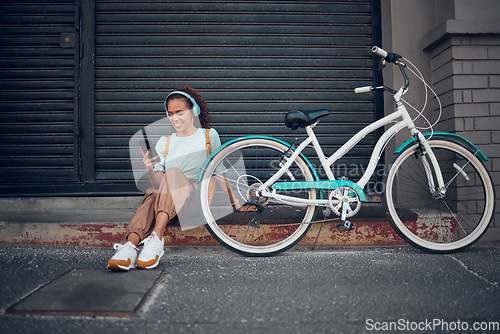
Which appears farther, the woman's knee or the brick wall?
the brick wall

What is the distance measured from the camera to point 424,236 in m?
3.41

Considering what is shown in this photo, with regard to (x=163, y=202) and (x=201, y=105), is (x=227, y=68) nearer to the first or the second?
(x=201, y=105)

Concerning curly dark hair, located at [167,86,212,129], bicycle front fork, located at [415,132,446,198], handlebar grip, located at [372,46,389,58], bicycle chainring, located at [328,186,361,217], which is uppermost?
handlebar grip, located at [372,46,389,58]

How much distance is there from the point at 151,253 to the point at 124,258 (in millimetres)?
196

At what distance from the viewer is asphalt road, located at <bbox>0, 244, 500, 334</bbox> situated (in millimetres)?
1886

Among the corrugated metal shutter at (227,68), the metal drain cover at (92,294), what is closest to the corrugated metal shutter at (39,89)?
the corrugated metal shutter at (227,68)

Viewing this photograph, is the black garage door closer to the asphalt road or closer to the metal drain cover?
the asphalt road

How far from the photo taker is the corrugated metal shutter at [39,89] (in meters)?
4.29

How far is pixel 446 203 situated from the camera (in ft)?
11.6

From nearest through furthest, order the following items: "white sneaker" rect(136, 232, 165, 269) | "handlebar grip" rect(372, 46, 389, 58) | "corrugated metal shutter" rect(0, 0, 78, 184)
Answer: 1. "white sneaker" rect(136, 232, 165, 269)
2. "handlebar grip" rect(372, 46, 389, 58)
3. "corrugated metal shutter" rect(0, 0, 78, 184)

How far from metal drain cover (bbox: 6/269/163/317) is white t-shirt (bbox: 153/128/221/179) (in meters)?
0.97

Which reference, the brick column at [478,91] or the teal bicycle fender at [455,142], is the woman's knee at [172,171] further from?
the brick column at [478,91]

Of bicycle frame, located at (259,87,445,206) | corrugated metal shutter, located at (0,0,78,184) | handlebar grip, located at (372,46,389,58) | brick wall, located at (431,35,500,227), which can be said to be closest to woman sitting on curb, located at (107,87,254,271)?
bicycle frame, located at (259,87,445,206)

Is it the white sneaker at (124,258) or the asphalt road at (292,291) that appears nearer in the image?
the asphalt road at (292,291)
